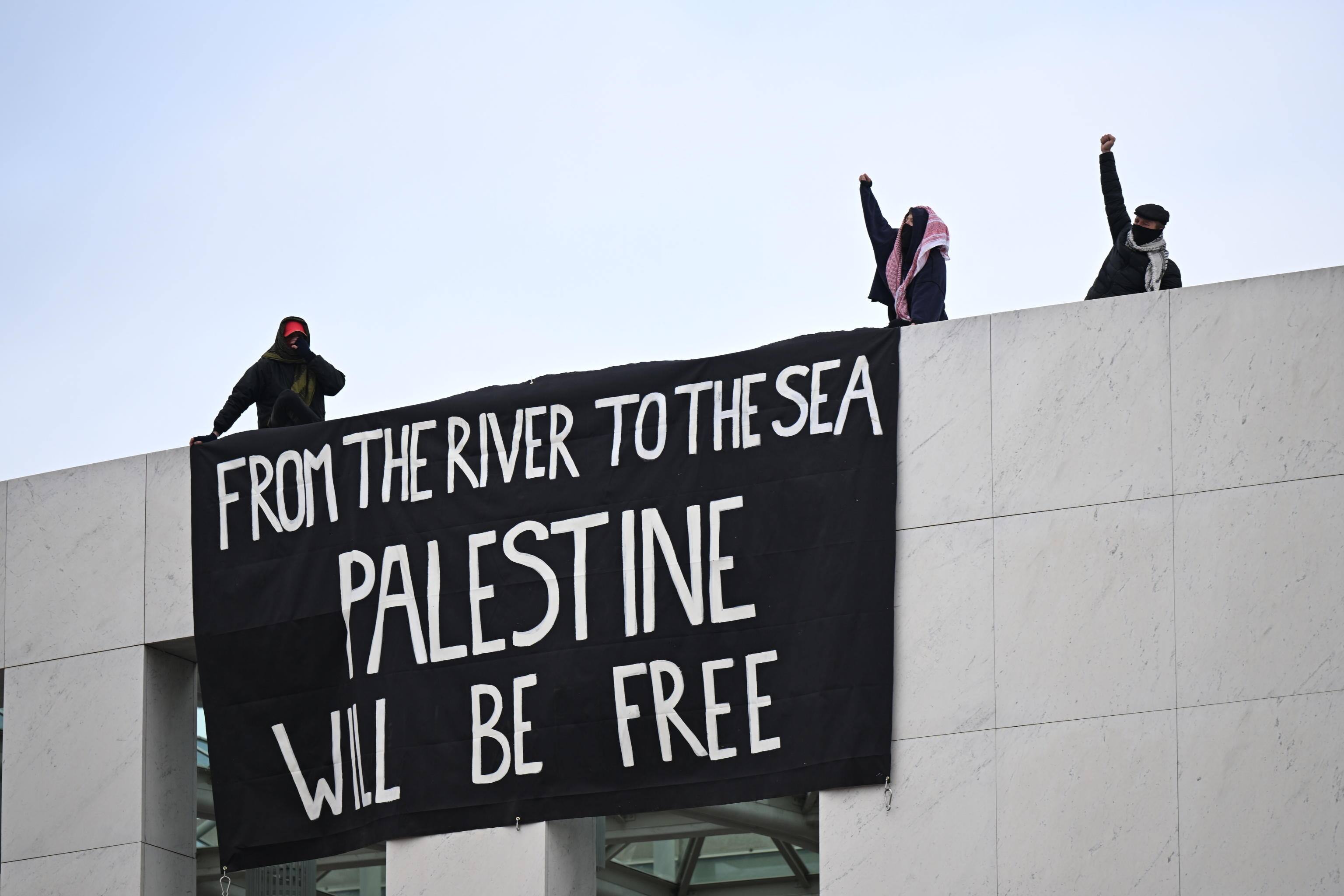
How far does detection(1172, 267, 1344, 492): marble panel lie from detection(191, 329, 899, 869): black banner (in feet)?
6.91

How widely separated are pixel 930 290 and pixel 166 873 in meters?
7.50

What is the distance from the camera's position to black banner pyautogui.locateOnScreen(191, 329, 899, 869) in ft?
53.0

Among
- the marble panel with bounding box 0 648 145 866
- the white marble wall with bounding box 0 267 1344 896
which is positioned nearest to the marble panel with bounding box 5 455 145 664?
the marble panel with bounding box 0 648 145 866

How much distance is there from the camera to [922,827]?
15.4 meters

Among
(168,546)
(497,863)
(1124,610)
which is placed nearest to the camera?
(1124,610)

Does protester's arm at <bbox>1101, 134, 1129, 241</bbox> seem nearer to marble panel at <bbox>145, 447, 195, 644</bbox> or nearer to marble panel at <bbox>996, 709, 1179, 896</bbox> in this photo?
marble panel at <bbox>996, 709, 1179, 896</bbox>

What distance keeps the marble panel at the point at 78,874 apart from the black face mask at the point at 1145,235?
8.91 meters

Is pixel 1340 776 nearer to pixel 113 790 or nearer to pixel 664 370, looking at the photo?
pixel 664 370

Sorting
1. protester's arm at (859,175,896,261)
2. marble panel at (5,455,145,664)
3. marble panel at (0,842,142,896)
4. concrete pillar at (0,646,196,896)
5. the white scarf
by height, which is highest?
protester's arm at (859,175,896,261)

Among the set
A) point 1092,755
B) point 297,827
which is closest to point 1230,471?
point 1092,755

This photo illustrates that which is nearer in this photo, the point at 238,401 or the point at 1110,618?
the point at 1110,618

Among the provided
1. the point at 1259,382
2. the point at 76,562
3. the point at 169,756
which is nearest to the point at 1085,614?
the point at 1259,382

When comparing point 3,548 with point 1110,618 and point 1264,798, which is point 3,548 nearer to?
point 1110,618

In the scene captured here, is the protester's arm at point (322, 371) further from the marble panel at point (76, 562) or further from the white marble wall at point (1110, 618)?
the white marble wall at point (1110, 618)
